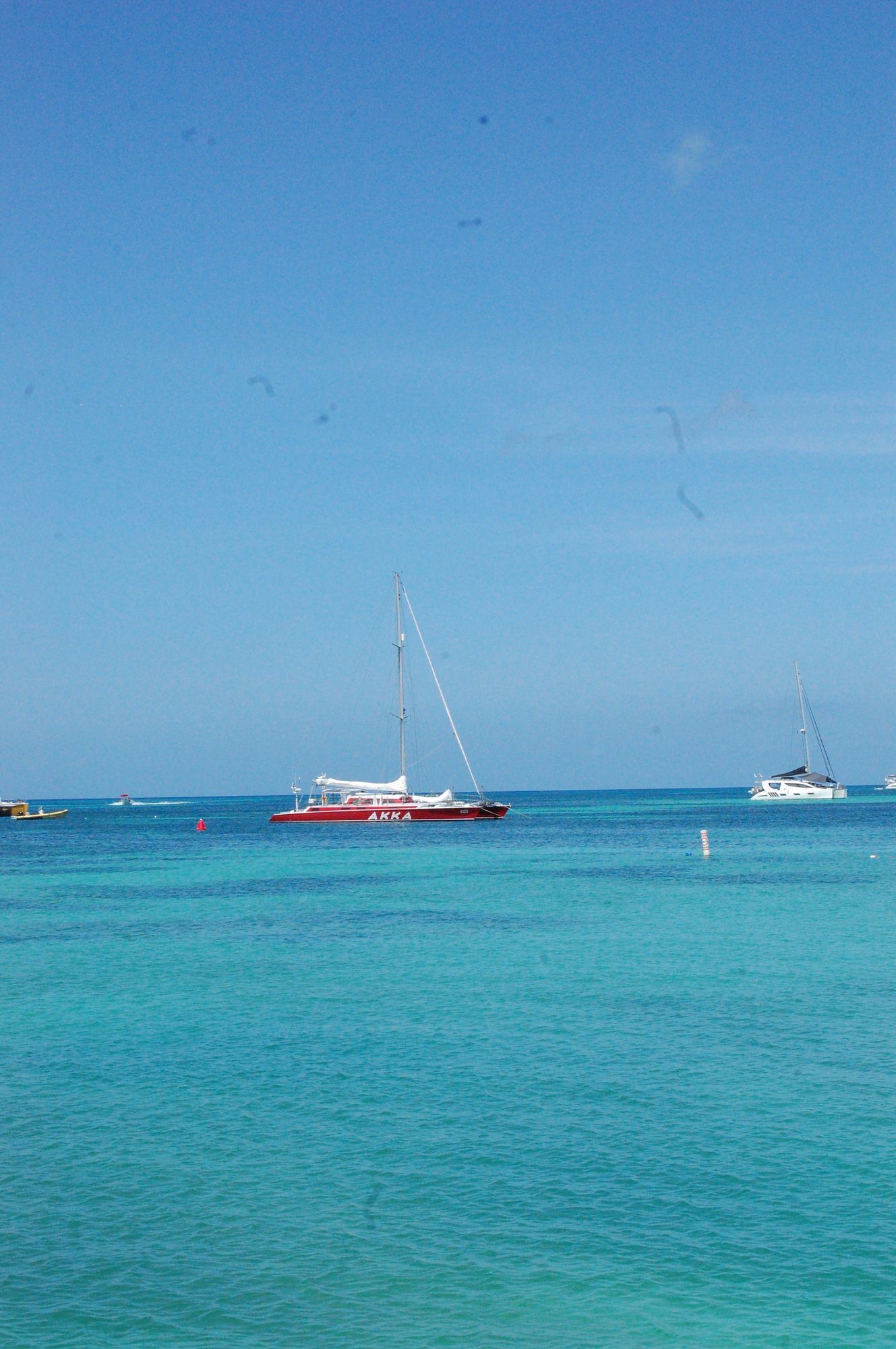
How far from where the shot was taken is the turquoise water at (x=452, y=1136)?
1401 cm

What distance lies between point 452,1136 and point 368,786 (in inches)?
4406

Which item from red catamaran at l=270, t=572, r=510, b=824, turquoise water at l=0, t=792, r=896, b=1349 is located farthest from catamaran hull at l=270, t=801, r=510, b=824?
turquoise water at l=0, t=792, r=896, b=1349

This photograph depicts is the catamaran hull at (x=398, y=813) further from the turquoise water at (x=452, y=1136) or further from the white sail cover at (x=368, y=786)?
the turquoise water at (x=452, y=1136)

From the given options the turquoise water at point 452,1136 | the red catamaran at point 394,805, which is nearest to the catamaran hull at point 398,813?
the red catamaran at point 394,805

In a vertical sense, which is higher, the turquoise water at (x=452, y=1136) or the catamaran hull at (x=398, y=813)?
the catamaran hull at (x=398, y=813)

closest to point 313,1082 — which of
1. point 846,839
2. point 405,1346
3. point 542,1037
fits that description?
point 542,1037

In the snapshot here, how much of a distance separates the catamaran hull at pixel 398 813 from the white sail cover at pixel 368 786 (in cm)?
163

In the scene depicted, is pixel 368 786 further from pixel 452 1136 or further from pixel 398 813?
pixel 452 1136

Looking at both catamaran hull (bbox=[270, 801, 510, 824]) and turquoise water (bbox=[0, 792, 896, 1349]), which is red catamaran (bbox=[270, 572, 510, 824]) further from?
turquoise water (bbox=[0, 792, 896, 1349])

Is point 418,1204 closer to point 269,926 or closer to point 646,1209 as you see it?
point 646,1209

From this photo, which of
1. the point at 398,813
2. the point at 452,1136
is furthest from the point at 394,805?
the point at 452,1136

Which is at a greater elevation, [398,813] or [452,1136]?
[398,813]

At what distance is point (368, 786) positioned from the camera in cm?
13125

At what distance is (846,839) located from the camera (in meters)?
104
